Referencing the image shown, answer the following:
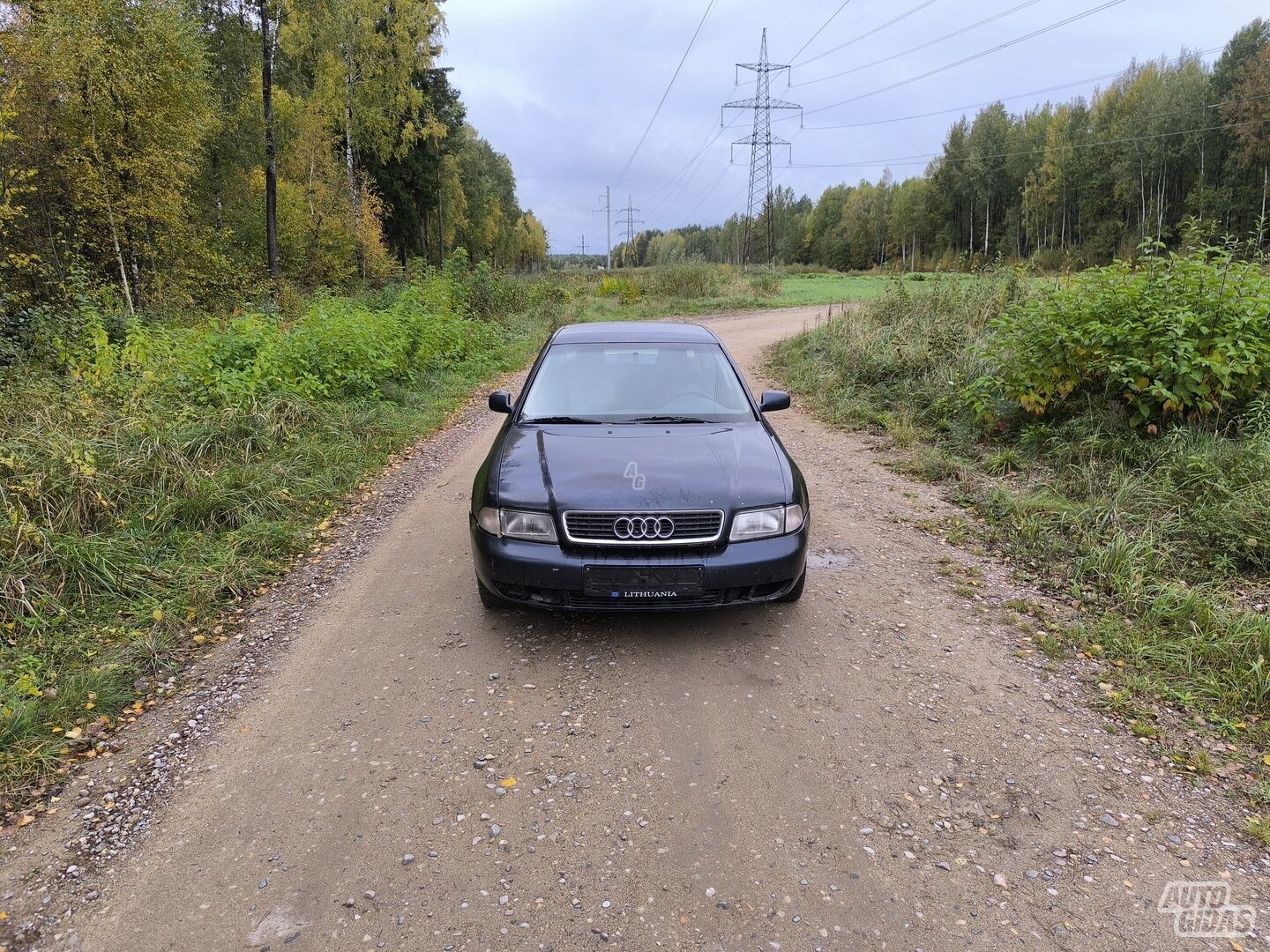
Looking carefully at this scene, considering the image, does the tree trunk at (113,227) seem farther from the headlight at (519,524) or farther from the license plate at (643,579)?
the license plate at (643,579)

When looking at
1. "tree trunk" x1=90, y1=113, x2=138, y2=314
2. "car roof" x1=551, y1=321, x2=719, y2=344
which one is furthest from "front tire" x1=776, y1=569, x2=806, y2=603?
"tree trunk" x1=90, y1=113, x2=138, y2=314

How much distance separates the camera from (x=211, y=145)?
22.3m

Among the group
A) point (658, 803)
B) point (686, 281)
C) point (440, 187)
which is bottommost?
point (658, 803)

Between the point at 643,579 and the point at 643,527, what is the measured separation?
0.25 m

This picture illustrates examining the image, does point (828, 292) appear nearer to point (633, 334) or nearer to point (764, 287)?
point (764, 287)

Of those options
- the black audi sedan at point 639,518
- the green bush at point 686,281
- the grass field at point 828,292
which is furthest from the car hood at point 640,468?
the green bush at point 686,281

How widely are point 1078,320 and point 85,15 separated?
17.3 metres

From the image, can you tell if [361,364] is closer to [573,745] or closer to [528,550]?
[528,550]

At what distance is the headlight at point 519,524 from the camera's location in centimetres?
356

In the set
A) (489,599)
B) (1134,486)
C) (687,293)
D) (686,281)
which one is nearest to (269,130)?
(687,293)

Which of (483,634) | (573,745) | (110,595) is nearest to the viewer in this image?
(573,745)

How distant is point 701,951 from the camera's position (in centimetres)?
208

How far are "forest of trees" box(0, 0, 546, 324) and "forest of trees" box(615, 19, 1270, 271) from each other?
17.1 meters

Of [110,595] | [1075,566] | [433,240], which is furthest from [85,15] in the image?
[433,240]
